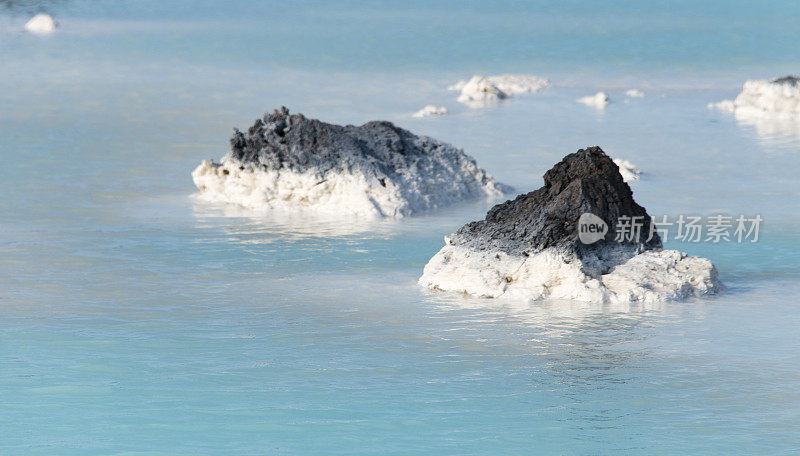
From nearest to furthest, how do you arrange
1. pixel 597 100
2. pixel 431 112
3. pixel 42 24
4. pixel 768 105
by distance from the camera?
pixel 431 112 → pixel 768 105 → pixel 597 100 → pixel 42 24

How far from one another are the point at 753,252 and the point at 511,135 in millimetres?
8390

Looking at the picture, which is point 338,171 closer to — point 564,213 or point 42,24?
point 564,213

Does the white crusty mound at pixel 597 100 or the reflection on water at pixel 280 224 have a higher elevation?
the white crusty mound at pixel 597 100

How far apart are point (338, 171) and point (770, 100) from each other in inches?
478

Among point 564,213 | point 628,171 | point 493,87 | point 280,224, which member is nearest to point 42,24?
point 493,87

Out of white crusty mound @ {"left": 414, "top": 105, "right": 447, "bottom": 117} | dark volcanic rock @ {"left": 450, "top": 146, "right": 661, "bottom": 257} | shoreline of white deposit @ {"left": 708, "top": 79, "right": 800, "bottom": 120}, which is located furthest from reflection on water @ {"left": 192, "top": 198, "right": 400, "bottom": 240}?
shoreline of white deposit @ {"left": 708, "top": 79, "right": 800, "bottom": 120}

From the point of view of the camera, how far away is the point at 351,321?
737 cm

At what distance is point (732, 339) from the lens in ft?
22.7

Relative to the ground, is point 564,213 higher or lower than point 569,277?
higher

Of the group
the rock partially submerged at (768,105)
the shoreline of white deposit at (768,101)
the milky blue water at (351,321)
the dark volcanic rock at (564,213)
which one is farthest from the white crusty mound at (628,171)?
the shoreline of white deposit at (768,101)

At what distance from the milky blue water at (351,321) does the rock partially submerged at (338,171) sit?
0.38m

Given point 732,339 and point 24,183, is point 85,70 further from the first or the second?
point 732,339

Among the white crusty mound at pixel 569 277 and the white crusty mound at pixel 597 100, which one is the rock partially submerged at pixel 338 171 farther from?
the white crusty mound at pixel 597 100

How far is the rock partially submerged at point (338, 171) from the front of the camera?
38.3 ft
